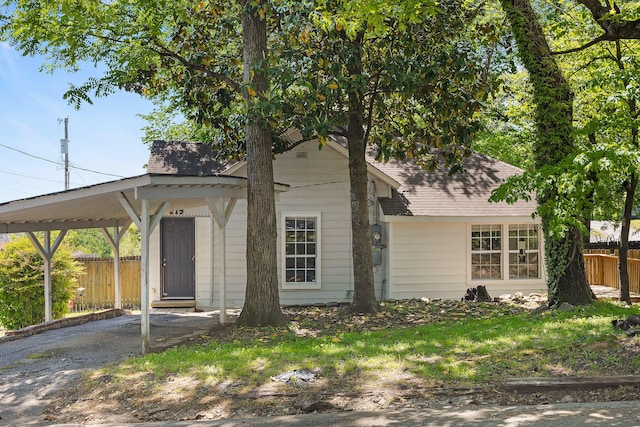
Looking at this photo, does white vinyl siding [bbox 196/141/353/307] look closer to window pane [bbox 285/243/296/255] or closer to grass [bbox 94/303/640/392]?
window pane [bbox 285/243/296/255]

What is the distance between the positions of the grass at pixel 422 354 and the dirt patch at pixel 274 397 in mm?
140

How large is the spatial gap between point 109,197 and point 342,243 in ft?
24.3

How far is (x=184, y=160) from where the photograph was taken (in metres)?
18.9

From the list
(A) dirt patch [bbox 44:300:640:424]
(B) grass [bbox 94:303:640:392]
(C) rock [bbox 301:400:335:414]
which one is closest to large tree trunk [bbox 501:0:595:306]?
(B) grass [bbox 94:303:640:392]

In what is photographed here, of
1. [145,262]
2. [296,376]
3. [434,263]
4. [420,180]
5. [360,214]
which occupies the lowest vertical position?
[296,376]

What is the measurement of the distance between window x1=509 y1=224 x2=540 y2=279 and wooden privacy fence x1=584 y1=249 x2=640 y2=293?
15.3 ft

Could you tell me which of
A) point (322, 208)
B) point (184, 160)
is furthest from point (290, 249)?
point (184, 160)

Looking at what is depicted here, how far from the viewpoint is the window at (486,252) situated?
17.8 meters

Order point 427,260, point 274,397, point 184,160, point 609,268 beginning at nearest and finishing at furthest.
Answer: point 274,397 → point 427,260 → point 184,160 → point 609,268

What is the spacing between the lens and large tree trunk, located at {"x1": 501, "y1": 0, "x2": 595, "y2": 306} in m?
12.1

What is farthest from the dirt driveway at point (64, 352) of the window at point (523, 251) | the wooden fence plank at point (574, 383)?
the window at point (523, 251)

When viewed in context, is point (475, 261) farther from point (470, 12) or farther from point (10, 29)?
point (10, 29)

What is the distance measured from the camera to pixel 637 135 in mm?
14547

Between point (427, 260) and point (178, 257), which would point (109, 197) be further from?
point (427, 260)
